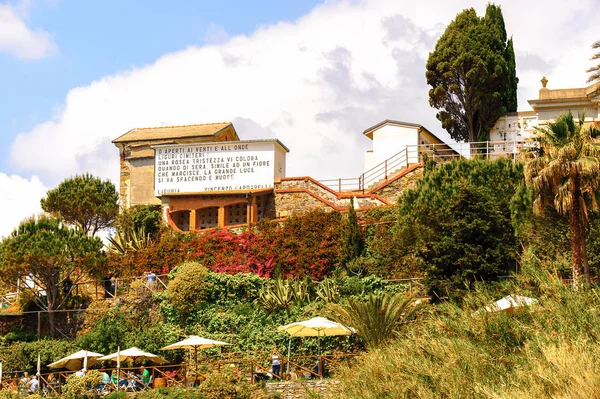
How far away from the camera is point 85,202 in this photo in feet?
136

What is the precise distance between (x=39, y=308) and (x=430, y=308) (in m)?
15.8

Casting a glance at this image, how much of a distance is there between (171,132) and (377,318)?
831 inches

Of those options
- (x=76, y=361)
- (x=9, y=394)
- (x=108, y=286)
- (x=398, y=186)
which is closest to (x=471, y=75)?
(x=398, y=186)

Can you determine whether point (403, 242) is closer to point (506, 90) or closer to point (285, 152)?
point (285, 152)

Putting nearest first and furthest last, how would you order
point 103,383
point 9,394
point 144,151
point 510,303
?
1. point 510,303
2. point 9,394
3. point 103,383
4. point 144,151

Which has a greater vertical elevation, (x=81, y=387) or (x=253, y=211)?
(x=253, y=211)

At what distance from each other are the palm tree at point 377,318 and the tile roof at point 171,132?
18.6 metres

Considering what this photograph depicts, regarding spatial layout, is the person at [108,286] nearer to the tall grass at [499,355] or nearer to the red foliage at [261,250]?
the red foliage at [261,250]

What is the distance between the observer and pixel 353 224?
1325 inches

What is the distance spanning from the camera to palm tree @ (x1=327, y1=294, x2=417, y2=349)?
26.8 m

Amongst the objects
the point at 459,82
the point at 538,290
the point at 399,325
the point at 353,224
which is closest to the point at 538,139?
the point at 538,290

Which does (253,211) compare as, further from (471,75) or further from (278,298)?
(471,75)

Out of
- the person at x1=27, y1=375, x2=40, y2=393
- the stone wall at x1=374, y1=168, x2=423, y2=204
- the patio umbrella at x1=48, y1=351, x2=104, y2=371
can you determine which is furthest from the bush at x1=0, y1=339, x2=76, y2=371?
the stone wall at x1=374, y1=168, x2=423, y2=204

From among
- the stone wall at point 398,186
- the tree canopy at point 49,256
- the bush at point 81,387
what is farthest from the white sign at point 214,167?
the bush at point 81,387
